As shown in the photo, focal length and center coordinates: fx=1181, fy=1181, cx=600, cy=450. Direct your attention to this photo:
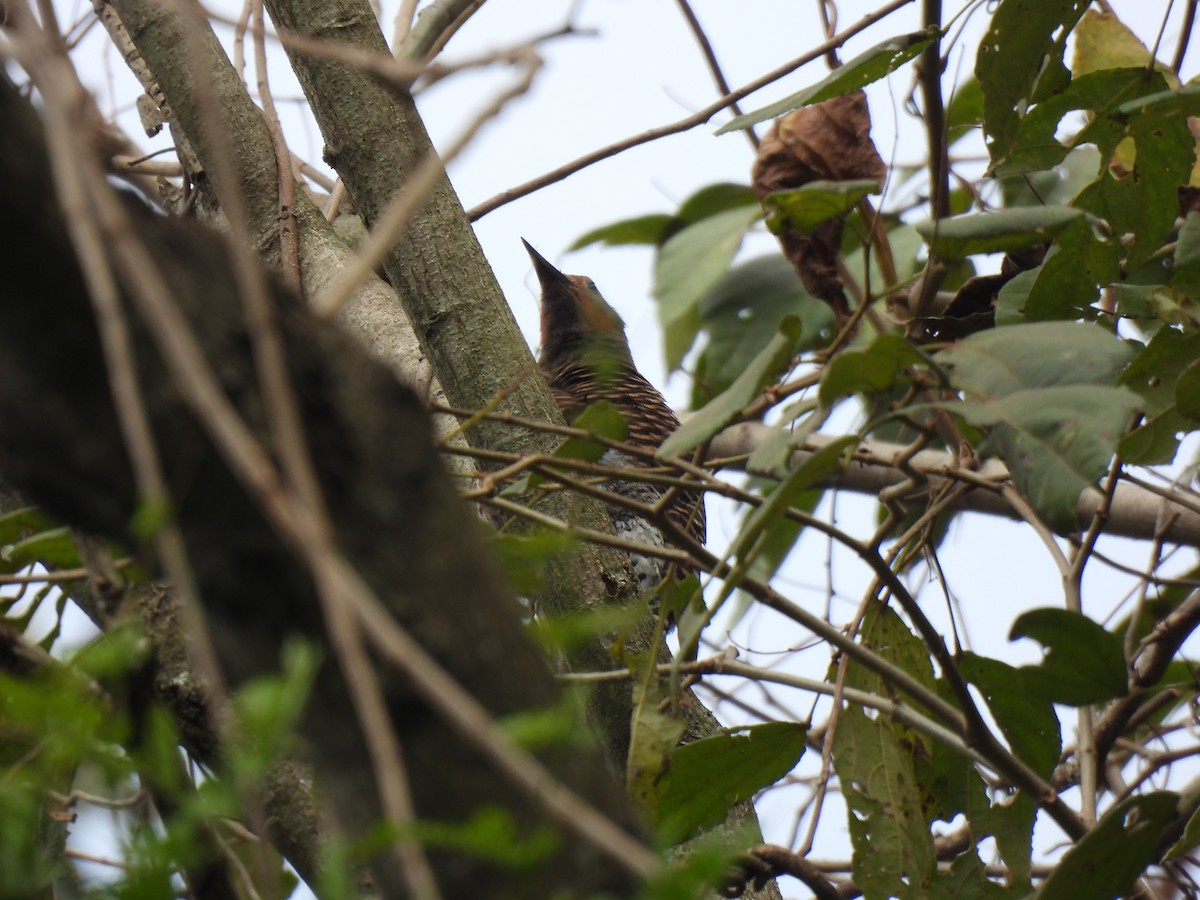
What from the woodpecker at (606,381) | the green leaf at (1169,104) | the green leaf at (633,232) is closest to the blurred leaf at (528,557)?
the green leaf at (1169,104)

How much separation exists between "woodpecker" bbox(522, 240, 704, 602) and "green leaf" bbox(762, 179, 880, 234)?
1.29 m

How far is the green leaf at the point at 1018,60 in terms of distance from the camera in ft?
4.57

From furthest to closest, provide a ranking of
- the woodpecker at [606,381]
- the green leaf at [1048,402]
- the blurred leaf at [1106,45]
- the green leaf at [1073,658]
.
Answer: the woodpecker at [606,381] → the blurred leaf at [1106,45] → the green leaf at [1073,658] → the green leaf at [1048,402]

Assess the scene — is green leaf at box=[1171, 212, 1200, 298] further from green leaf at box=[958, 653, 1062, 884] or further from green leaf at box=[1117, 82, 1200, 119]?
green leaf at box=[958, 653, 1062, 884]

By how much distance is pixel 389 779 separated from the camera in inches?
15.7

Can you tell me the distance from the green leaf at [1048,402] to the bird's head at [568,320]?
271 cm

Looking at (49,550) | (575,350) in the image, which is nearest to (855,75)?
(49,550)

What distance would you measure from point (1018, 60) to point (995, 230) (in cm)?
52

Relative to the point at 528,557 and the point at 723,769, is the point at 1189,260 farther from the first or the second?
the point at 528,557

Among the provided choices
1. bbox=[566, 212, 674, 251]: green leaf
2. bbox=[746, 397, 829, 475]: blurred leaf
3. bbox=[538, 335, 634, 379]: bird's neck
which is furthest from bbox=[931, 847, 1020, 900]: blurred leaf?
bbox=[538, 335, 634, 379]: bird's neck

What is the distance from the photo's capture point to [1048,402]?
0.82 meters

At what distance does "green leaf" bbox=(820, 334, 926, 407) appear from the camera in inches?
32.5

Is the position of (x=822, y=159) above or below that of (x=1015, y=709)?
above

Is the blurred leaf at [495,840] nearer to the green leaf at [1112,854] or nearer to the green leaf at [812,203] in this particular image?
the green leaf at [812,203]
